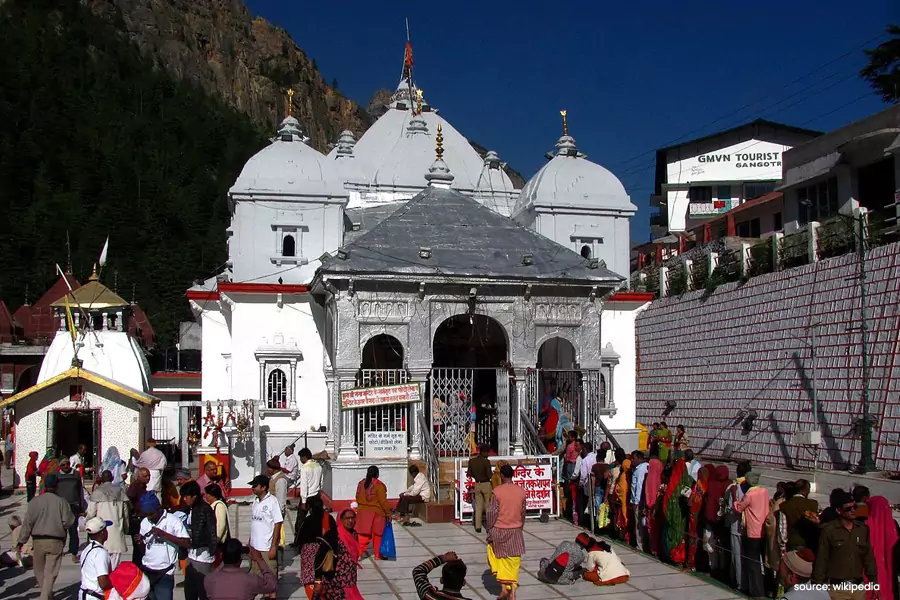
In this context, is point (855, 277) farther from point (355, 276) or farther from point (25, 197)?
point (25, 197)

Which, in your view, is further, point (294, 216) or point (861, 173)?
point (861, 173)

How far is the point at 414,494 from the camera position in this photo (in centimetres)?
1585

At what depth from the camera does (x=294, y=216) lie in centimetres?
2311

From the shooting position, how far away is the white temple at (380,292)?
59.4ft

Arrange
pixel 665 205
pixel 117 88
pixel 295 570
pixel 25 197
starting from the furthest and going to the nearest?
pixel 117 88, pixel 25 197, pixel 665 205, pixel 295 570

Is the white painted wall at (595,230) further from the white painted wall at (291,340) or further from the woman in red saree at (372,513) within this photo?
the woman in red saree at (372,513)

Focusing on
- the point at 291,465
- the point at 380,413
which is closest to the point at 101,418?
the point at 291,465

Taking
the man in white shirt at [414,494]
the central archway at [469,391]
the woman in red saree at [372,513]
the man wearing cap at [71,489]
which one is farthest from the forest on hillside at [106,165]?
the woman in red saree at [372,513]

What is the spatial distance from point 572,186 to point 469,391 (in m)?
7.92

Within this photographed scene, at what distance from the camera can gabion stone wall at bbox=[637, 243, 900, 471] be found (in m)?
19.4

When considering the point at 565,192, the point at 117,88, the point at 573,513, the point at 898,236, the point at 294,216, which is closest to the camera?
the point at 573,513

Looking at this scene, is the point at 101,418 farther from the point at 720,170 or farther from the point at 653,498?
the point at 720,170

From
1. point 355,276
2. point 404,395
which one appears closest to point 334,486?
point 404,395

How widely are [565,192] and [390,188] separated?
507 cm
